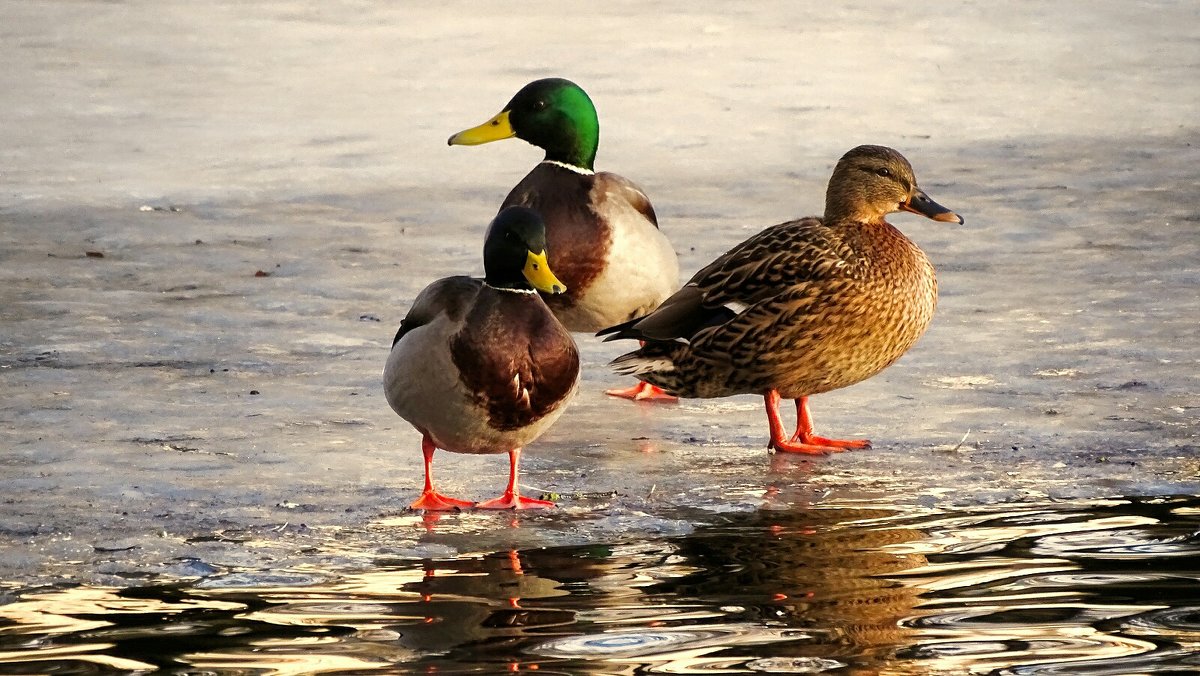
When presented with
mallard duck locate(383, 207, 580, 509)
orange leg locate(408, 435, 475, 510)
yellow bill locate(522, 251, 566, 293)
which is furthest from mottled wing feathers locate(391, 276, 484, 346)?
orange leg locate(408, 435, 475, 510)

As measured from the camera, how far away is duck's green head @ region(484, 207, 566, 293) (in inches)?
207

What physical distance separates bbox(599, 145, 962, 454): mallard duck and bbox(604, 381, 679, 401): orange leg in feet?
1.43

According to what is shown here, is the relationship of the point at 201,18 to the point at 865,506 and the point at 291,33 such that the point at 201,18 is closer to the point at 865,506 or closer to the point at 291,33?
the point at 291,33

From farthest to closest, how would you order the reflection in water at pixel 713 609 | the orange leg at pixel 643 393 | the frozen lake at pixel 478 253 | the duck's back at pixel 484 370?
the orange leg at pixel 643 393, the frozen lake at pixel 478 253, the duck's back at pixel 484 370, the reflection in water at pixel 713 609

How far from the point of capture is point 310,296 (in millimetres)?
7723

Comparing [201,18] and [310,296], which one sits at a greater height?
[201,18]

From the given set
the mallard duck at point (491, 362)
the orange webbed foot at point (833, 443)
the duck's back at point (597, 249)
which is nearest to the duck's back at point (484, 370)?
the mallard duck at point (491, 362)

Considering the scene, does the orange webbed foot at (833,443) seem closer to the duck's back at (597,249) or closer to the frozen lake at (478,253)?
the frozen lake at (478,253)

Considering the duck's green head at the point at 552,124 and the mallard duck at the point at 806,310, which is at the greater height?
the duck's green head at the point at 552,124

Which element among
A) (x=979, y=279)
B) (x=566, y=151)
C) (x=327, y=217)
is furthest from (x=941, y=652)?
(x=327, y=217)

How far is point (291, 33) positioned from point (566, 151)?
753 cm

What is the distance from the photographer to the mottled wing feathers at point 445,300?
17.1 ft

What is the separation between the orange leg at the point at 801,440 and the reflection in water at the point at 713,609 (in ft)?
2.55

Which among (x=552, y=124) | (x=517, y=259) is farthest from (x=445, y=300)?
(x=552, y=124)
